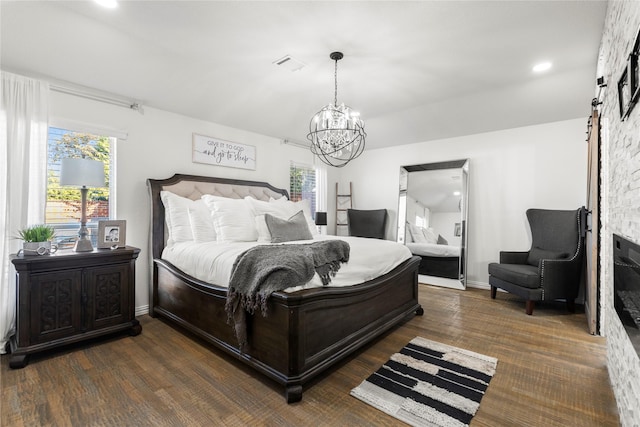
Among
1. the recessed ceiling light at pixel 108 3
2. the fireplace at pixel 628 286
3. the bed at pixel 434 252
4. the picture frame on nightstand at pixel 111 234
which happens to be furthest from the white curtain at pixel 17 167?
the bed at pixel 434 252

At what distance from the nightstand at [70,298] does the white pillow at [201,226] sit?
0.60m

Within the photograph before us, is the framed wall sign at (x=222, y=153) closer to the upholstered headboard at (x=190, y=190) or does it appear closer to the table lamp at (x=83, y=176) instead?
the upholstered headboard at (x=190, y=190)

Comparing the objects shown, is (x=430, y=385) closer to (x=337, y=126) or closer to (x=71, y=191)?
(x=337, y=126)

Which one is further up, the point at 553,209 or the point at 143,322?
the point at 553,209

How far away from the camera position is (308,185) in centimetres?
572

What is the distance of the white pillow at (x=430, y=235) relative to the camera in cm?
492

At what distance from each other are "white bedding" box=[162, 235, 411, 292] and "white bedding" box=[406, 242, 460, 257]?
188 cm

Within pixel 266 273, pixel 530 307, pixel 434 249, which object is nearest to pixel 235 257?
pixel 266 273

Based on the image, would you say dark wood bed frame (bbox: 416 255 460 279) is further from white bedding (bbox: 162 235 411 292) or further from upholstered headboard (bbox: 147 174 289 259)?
upholstered headboard (bbox: 147 174 289 259)

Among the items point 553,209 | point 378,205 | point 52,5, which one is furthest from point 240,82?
point 553,209

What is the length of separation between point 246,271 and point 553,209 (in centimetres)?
421

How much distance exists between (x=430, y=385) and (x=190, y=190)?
326 centimetres

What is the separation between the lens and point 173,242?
3281 mm

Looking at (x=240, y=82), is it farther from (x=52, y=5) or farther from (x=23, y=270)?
(x=23, y=270)
